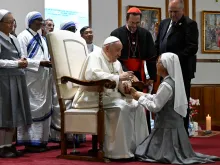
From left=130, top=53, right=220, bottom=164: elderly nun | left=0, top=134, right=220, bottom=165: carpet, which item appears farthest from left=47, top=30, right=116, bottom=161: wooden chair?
left=130, top=53, right=220, bottom=164: elderly nun

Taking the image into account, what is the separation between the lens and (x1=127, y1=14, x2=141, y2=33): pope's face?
17.7 ft

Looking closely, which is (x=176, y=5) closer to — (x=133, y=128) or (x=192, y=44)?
(x=192, y=44)

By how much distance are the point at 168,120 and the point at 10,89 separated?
1579 millimetres

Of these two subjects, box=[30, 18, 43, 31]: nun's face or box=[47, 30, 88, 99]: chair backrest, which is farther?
box=[30, 18, 43, 31]: nun's face

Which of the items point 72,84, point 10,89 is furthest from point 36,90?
point 10,89

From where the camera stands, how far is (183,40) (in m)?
5.63

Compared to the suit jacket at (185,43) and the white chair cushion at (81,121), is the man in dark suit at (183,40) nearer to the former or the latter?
the suit jacket at (185,43)

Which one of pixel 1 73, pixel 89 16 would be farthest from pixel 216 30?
pixel 1 73

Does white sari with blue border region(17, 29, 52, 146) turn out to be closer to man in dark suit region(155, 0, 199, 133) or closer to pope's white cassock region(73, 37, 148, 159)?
pope's white cassock region(73, 37, 148, 159)

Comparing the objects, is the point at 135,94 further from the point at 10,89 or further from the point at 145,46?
the point at 145,46

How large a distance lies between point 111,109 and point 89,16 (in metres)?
4.24

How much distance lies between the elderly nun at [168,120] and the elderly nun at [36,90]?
1272 mm

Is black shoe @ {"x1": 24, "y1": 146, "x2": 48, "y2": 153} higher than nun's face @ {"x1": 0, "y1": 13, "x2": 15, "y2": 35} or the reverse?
the reverse

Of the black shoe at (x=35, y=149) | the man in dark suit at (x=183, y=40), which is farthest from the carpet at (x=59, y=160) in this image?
the man in dark suit at (x=183, y=40)
